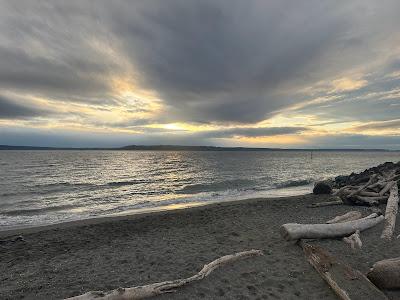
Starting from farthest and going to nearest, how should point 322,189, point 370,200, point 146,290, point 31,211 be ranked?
point 322,189 < point 31,211 < point 370,200 < point 146,290

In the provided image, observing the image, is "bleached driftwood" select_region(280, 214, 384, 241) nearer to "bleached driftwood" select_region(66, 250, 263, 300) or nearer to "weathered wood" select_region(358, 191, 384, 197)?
"bleached driftwood" select_region(66, 250, 263, 300)

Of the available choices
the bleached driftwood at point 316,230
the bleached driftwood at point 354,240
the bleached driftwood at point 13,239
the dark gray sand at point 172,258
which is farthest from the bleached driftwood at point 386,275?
the bleached driftwood at point 13,239

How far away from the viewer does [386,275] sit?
541cm

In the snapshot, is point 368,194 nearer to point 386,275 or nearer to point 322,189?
point 322,189

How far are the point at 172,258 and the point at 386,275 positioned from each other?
486 cm

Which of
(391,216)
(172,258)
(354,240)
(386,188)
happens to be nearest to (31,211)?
(172,258)

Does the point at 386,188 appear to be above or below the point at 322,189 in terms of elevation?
above

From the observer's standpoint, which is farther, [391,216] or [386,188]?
[386,188]

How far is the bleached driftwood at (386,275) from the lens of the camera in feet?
17.6

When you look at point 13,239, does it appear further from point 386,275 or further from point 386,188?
point 386,188

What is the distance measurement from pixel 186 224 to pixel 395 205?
9.21 meters

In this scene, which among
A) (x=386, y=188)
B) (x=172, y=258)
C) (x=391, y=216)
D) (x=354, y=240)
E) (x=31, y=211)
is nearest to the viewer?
(x=172, y=258)

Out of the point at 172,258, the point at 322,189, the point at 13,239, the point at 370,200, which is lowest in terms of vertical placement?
the point at 13,239

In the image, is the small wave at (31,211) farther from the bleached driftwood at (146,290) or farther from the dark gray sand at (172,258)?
the bleached driftwood at (146,290)
